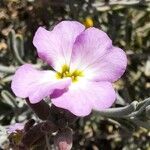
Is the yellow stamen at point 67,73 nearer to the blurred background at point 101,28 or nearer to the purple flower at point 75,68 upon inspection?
the purple flower at point 75,68

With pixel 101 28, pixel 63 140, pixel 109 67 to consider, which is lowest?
pixel 101 28

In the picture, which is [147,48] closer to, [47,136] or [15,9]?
[15,9]

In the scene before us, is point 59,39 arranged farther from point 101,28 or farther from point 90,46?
point 101,28

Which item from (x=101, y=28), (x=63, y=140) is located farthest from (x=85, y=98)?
(x=101, y=28)

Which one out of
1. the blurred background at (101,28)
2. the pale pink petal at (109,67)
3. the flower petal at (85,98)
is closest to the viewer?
the flower petal at (85,98)

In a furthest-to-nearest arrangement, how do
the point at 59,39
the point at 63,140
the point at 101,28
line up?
1. the point at 101,28
2. the point at 59,39
3. the point at 63,140

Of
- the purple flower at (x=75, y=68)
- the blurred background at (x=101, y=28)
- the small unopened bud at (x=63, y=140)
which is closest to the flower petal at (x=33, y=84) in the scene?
the purple flower at (x=75, y=68)

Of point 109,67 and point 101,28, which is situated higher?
point 109,67
